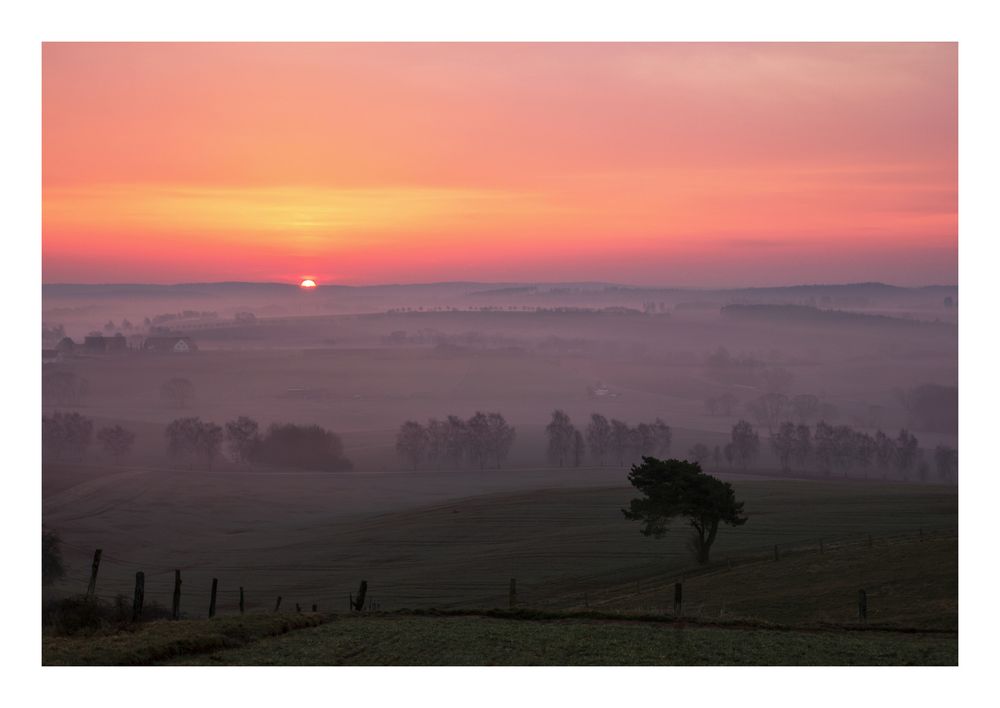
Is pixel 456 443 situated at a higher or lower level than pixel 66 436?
lower

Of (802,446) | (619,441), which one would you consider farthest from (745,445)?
(619,441)

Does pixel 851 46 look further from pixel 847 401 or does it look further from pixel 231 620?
pixel 847 401

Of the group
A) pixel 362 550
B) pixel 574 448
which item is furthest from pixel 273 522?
pixel 574 448

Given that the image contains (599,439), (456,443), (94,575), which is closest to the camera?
(94,575)

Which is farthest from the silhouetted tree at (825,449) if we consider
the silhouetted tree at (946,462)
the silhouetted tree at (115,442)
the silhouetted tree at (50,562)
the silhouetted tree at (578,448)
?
the silhouetted tree at (50,562)

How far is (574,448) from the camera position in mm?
139125

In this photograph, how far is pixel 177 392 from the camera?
154125mm

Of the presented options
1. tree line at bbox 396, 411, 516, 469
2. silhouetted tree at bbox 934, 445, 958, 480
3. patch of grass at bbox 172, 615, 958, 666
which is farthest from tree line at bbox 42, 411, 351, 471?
patch of grass at bbox 172, 615, 958, 666

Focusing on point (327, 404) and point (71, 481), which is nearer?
point (71, 481)

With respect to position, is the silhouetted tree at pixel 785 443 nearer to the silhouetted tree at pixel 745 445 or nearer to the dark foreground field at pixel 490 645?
the silhouetted tree at pixel 745 445

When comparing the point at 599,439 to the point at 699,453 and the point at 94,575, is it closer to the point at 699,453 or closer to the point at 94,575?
the point at 699,453

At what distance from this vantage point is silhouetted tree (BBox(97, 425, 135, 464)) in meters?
127

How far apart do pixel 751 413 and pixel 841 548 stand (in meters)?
111

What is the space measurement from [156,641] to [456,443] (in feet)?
393
